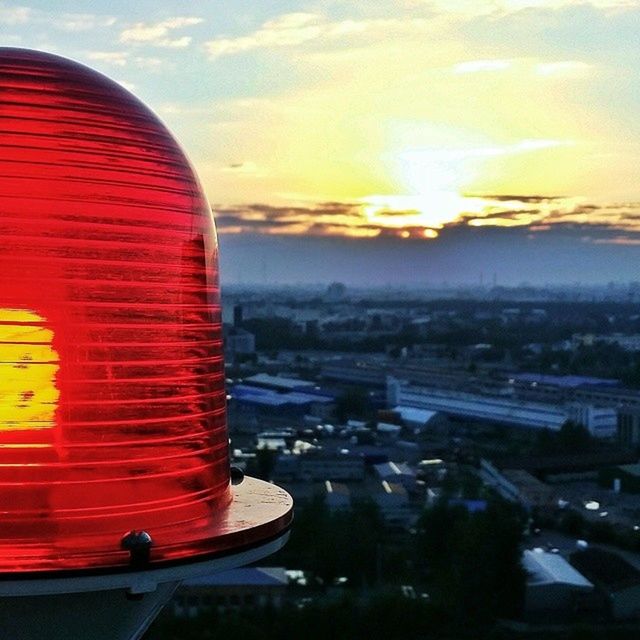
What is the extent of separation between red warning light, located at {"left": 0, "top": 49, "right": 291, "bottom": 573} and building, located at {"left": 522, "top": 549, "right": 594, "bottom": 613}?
704cm

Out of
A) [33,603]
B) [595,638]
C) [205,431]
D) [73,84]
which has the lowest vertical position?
[595,638]

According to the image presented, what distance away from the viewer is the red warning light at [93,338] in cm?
77

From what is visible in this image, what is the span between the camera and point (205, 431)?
872 mm

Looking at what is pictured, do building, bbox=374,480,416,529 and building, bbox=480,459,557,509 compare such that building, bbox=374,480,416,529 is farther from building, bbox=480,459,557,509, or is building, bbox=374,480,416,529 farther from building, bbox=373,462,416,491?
building, bbox=480,459,557,509

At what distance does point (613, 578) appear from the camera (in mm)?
7977

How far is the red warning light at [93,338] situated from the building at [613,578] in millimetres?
7359

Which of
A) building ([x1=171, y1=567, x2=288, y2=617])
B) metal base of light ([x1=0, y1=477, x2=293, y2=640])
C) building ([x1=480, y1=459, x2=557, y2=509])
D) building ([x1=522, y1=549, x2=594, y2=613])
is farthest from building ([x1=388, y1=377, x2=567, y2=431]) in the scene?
metal base of light ([x1=0, y1=477, x2=293, y2=640])

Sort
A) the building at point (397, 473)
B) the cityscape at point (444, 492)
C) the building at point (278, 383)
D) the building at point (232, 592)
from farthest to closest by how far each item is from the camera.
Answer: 1. the building at point (278, 383)
2. the building at point (397, 473)
3. the building at point (232, 592)
4. the cityscape at point (444, 492)

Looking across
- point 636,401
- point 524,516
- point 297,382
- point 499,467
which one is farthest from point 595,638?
point 297,382

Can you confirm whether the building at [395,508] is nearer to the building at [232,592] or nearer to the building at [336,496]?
the building at [336,496]

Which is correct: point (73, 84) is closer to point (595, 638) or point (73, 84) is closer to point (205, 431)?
point (205, 431)

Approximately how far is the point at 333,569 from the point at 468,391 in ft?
40.5

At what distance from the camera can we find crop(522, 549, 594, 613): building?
24.8 feet

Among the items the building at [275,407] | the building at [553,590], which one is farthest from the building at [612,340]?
the building at [553,590]
